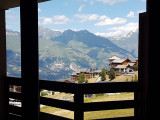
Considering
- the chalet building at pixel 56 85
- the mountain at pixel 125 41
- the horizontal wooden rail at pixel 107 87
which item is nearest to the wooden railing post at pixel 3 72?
the chalet building at pixel 56 85

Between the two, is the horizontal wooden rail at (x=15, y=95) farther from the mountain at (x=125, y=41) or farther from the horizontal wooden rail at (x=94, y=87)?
the mountain at (x=125, y=41)

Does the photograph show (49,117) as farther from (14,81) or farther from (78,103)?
(14,81)

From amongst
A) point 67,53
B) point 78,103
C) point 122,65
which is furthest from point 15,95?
point 67,53

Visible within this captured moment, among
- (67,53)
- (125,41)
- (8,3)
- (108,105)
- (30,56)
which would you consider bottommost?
(108,105)

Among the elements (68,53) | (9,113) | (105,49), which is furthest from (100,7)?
(9,113)

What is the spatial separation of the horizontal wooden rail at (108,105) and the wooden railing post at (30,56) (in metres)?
0.84

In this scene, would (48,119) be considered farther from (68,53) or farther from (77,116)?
(68,53)

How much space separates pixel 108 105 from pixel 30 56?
134cm

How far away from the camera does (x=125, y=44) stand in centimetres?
15262

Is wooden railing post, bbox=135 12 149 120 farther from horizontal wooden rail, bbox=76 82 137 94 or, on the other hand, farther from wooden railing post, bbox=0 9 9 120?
wooden railing post, bbox=0 9 9 120

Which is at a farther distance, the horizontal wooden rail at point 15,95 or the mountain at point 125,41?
the mountain at point 125,41

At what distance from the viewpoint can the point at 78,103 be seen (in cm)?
228

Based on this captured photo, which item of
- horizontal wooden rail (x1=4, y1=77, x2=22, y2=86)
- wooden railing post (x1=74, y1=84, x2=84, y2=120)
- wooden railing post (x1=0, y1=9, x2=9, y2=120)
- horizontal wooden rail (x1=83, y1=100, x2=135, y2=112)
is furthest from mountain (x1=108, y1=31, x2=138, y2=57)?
wooden railing post (x1=74, y1=84, x2=84, y2=120)

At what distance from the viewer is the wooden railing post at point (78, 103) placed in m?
2.25
